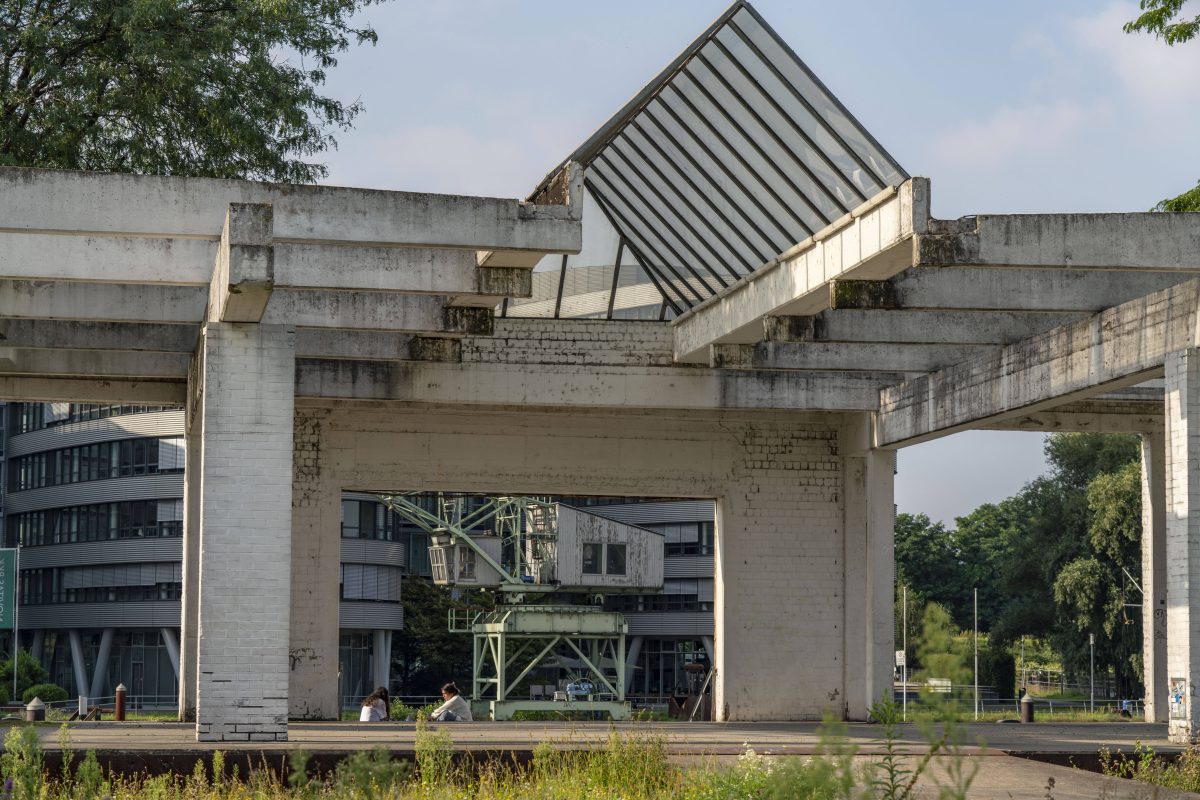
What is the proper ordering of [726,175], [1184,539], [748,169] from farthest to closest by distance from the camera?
1. [726,175]
2. [748,169]
3. [1184,539]

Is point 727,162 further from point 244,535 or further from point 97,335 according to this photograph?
point 97,335

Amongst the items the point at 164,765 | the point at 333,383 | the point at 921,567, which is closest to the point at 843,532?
the point at 333,383

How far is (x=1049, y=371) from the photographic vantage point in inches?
647

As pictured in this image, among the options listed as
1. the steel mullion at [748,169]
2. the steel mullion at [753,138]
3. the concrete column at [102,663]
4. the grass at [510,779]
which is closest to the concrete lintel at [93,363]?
the steel mullion at [748,169]

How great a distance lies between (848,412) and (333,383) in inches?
281

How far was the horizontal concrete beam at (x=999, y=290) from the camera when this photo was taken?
50.9 ft

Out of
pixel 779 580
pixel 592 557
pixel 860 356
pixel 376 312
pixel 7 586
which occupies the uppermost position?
pixel 376 312

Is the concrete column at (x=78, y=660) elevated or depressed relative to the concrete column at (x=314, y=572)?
depressed

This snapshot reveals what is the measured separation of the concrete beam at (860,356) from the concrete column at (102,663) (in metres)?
42.5

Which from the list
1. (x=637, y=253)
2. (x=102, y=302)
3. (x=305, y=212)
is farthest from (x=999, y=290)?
(x=102, y=302)

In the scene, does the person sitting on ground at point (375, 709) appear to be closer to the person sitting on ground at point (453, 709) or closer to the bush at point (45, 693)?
the person sitting on ground at point (453, 709)

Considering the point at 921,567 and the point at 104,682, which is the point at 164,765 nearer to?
the point at 104,682

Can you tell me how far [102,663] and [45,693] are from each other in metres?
10.7

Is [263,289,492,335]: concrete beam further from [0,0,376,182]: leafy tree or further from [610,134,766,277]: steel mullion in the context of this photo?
[0,0,376,182]: leafy tree
